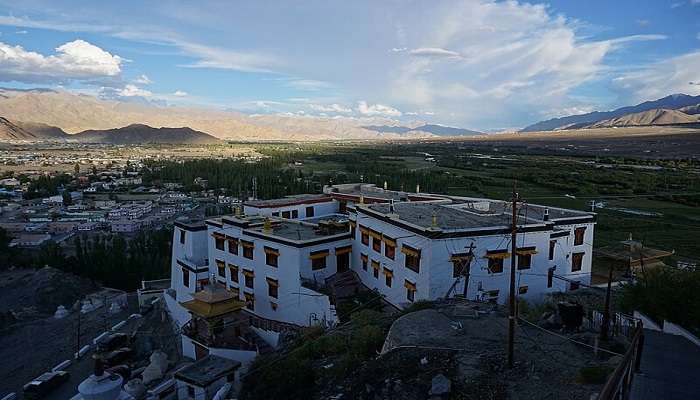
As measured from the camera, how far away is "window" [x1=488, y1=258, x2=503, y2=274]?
18266mm

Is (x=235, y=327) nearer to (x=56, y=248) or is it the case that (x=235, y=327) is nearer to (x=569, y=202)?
(x=56, y=248)

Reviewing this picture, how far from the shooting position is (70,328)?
29672 mm

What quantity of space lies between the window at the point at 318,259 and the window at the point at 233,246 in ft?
14.2

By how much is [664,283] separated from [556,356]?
3756 millimetres

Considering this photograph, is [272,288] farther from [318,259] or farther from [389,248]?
[389,248]

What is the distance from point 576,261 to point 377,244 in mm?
8197

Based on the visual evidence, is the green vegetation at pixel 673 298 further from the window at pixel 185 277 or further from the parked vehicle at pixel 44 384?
the parked vehicle at pixel 44 384

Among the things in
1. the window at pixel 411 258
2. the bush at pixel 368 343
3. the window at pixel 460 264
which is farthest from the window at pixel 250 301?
the bush at pixel 368 343

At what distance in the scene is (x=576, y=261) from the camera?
69.3ft

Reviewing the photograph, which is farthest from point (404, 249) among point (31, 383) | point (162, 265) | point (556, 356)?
point (162, 265)

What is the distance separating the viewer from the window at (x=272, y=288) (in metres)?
21.8

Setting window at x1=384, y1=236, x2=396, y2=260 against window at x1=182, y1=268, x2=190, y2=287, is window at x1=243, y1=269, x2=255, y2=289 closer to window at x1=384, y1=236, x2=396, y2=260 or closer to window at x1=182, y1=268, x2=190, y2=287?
window at x1=182, y1=268, x2=190, y2=287

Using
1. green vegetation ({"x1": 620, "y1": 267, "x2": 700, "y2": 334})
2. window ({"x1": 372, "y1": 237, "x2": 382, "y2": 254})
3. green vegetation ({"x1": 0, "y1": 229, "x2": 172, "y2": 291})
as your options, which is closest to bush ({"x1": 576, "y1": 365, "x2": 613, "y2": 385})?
green vegetation ({"x1": 620, "y1": 267, "x2": 700, "y2": 334})

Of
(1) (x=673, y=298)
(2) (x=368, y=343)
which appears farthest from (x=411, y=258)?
(1) (x=673, y=298)
